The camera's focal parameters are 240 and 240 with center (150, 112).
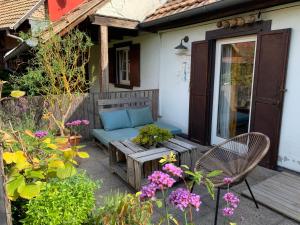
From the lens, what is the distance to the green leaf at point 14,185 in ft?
4.87

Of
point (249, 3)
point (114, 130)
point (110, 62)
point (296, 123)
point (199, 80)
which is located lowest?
point (114, 130)

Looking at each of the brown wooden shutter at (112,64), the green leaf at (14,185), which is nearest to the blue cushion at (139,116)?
the brown wooden shutter at (112,64)

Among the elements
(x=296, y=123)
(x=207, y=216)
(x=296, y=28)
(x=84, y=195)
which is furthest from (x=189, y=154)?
(x=296, y=28)

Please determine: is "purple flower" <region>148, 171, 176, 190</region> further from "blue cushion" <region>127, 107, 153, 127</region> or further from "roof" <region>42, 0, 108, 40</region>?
"roof" <region>42, 0, 108, 40</region>

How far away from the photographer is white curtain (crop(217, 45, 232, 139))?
4.52m

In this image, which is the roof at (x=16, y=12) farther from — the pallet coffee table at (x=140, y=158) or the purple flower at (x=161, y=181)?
the purple flower at (x=161, y=181)

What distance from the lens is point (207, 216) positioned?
8.43 ft

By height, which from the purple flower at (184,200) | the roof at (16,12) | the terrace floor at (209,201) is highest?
the roof at (16,12)

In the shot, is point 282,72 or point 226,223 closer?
point 226,223

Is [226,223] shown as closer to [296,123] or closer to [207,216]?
[207,216]

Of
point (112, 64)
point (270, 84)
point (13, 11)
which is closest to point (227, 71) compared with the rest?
point (270, 84)

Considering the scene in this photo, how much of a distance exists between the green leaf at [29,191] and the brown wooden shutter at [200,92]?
3824 millimetres

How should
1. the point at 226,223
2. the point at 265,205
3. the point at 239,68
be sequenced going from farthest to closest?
the point at 239,68, the point at 265,205, the point at 226,223

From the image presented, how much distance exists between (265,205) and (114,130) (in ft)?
10.0
